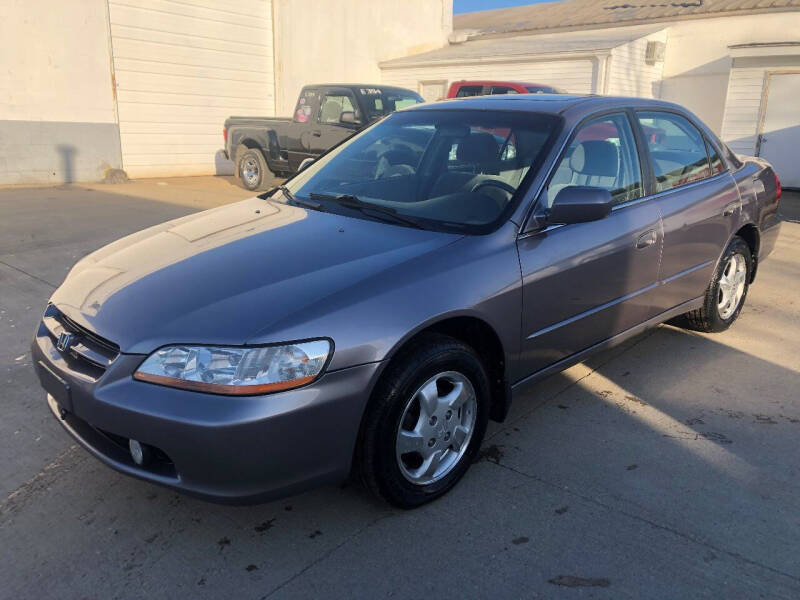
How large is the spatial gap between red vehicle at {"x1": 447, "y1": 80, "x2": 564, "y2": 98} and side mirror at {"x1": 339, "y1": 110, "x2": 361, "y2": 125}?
1.80m

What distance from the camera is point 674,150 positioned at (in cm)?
427

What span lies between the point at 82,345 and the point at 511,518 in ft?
6.11

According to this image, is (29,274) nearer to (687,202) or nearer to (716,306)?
(687,202)

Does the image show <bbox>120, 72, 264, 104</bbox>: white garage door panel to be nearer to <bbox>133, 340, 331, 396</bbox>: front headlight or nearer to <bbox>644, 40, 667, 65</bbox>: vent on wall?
<bbox>644, 40, 667, 65</bbox>: vent on wall

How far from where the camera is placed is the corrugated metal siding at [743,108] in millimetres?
14797

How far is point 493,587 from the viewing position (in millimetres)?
2373

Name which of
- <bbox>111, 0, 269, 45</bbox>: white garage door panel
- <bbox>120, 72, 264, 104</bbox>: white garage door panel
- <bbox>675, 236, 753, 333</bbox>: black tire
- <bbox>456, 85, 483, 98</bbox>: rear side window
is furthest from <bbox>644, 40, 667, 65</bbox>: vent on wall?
<bbox>675, 236, 753, 333</bbox>: black tire

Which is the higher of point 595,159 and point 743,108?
point 743,108

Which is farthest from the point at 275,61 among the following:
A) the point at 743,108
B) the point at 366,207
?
the point at 366,207

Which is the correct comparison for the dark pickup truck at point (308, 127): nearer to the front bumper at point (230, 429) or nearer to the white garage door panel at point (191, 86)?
the white garage door panel at point (191, 86)

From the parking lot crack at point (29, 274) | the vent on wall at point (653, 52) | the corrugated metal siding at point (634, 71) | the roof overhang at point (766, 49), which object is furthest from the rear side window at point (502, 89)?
the parking lot crack at point (29, 274)

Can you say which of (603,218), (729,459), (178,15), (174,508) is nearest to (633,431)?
(729,459)

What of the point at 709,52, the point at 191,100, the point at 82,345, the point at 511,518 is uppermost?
the point at 709,52

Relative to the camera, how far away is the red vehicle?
38.1 feet
